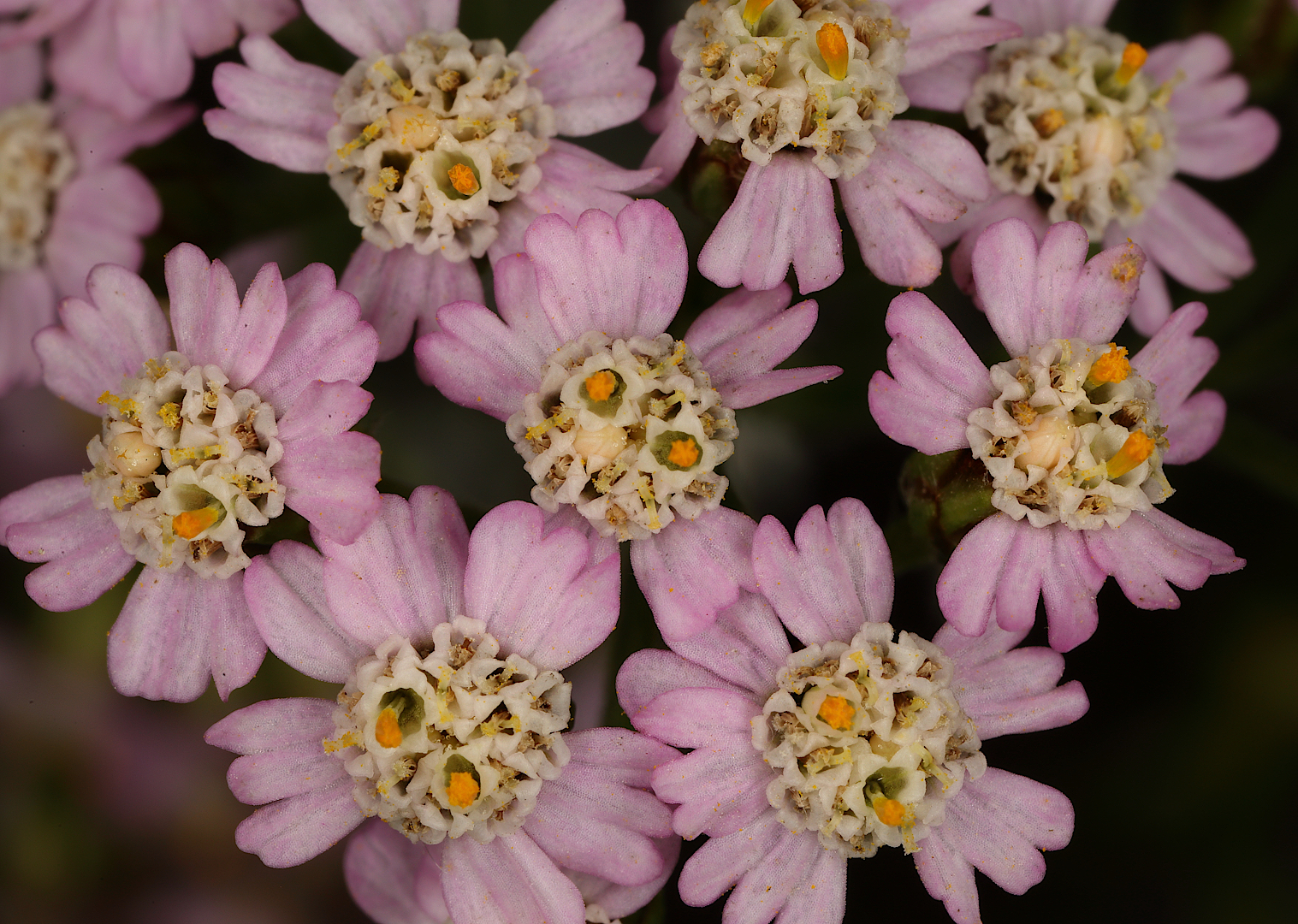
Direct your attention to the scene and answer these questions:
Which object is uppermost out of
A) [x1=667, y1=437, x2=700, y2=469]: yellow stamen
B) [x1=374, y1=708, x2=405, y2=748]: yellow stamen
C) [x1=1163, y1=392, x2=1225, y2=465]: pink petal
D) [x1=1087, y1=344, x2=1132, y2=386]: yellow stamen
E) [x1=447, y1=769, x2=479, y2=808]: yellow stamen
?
[x1=1087, y1=344, x2=1132, y2=386]: yellow stamen

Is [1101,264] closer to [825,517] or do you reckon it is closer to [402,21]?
[825,517]

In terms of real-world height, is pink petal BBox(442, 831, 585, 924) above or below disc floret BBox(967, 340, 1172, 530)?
below

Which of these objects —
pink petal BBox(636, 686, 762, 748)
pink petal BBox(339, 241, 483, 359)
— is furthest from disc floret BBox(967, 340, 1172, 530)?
pink petal BBox(339, 241, 483, 359)

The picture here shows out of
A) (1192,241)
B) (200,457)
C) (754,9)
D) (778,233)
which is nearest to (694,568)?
(778,233)

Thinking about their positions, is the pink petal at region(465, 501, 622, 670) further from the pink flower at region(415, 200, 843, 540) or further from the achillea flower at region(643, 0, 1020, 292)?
the achillea flower at region(643, 0, 1020, 292)

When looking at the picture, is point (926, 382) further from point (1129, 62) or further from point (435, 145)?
point (435, 145)

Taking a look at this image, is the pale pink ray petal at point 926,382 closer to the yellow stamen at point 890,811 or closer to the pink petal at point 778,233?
the pink petal at point 778,233
